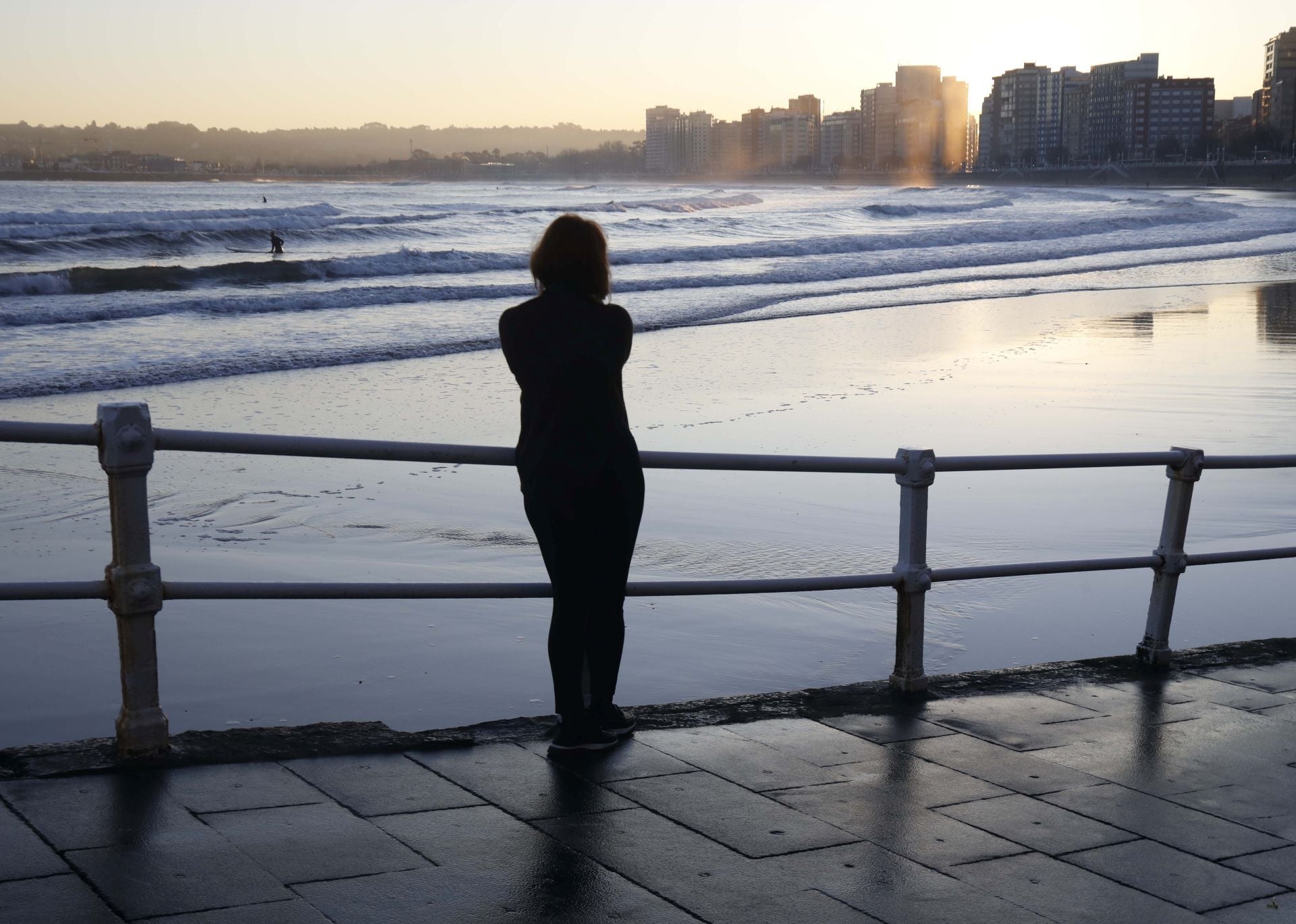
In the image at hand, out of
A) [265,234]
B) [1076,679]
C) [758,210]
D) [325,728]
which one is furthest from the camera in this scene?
[758,210]

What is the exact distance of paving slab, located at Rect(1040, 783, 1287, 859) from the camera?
10.9 ft

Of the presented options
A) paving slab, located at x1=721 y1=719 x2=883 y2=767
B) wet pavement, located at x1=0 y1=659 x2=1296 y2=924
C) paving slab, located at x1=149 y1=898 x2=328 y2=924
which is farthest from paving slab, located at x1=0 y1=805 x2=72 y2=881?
paving slab, located at x1=721 y1=719 x2=883 y2=767

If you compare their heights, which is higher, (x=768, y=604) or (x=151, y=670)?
(x=151, y=670)

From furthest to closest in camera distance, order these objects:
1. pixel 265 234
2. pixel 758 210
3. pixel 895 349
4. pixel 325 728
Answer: pixel 758 210 → pixel 265 234 → pixel 895 349 → pixel 325 728

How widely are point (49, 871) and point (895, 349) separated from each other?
51.6 feet

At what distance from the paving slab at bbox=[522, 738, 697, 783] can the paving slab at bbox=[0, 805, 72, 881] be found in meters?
1.37

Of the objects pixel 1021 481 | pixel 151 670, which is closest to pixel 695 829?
pixel 151 670

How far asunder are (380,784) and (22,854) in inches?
35.4

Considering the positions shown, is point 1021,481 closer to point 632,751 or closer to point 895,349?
point 632,751

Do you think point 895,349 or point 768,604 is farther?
point 895,349

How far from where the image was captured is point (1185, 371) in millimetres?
15109

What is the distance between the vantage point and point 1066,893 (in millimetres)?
3004

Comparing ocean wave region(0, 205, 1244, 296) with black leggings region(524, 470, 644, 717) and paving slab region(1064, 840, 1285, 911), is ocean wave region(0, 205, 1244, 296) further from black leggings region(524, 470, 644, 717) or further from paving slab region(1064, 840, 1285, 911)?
paving slab region(1064, 840, 1285, 911)

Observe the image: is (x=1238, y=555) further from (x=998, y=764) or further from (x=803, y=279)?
(x=803, y=279)
